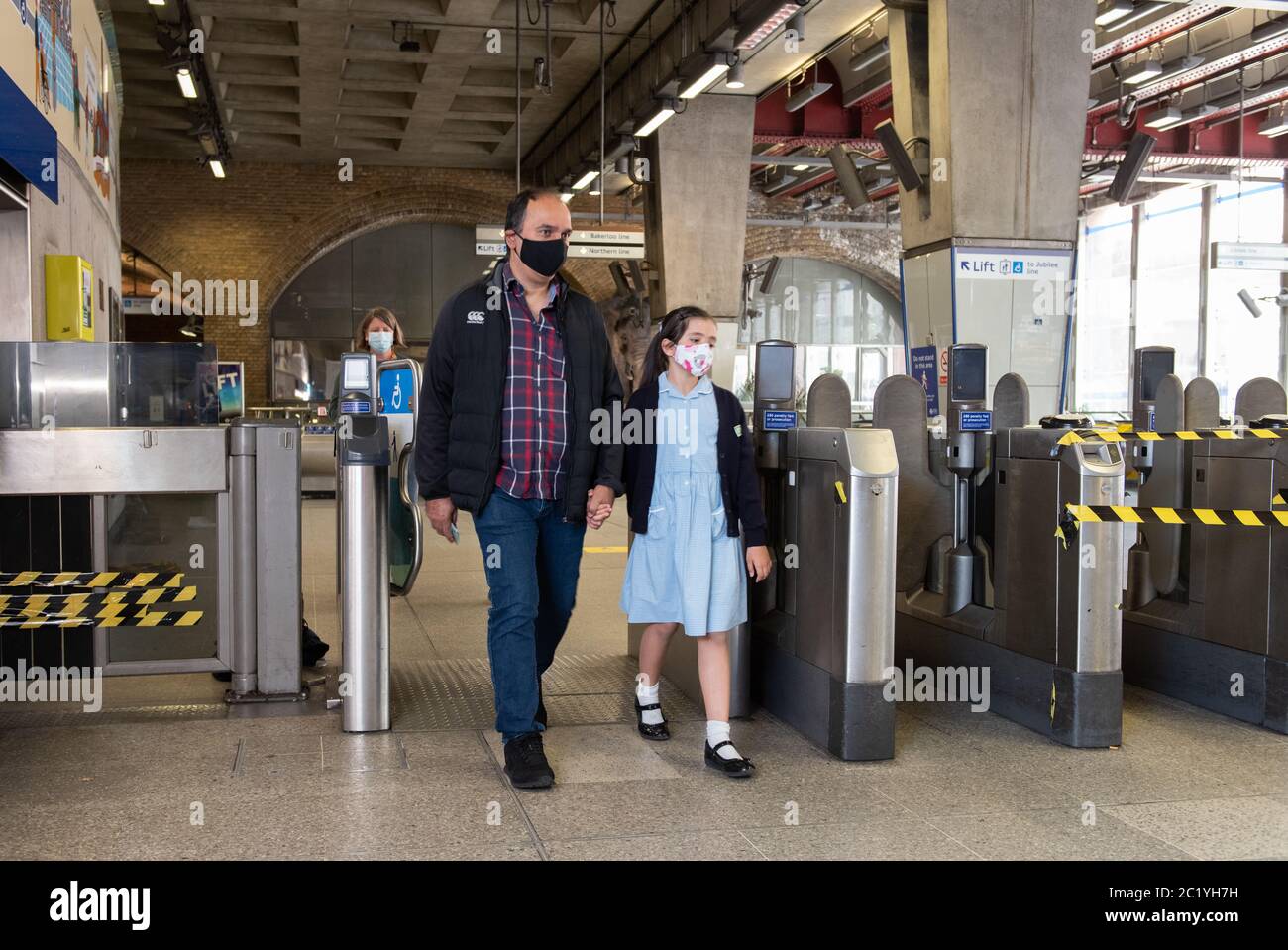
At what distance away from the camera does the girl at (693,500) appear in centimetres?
398

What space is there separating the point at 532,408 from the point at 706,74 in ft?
29.2

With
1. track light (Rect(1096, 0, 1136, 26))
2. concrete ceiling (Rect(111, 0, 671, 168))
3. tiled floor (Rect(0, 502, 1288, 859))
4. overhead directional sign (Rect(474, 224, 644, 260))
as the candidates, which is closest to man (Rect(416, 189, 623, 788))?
tiled floor (Rect(0, 502, 1288, 859))

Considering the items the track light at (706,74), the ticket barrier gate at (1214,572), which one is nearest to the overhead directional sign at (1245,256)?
the track light at (706,74)

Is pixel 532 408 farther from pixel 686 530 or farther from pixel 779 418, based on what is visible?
pixel 779 418

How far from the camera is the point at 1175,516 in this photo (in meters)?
4.32

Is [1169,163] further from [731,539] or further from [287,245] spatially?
[731,539]

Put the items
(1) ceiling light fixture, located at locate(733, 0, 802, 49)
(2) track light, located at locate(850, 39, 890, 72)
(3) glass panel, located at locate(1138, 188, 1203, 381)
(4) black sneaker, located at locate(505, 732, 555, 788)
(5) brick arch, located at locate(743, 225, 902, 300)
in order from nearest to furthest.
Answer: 1. (4) black sneaker, located at locate(505, 732, 555, 788)
2. (1) ceiling light fixture, located at locate(733, 0, 802, 49)
3. (2) track light, located at locate(850, 39, 890, 72)
4. (3) glass panel, located at locate(1138, 188, 1203, 381)
5. (5) brick arch, located at locate(743, 225, 902, 300)

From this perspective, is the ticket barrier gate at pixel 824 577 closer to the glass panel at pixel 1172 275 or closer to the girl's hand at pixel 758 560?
the girl's hand at pixel 758 560

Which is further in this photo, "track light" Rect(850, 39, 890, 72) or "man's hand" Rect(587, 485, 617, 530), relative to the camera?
"track light" Rect(850, 39, 890, 72)

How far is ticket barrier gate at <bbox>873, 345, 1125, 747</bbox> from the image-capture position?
167 inches

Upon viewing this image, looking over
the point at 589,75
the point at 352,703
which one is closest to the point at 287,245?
the point at 589,75

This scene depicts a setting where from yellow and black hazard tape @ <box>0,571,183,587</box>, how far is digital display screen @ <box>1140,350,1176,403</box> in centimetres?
410

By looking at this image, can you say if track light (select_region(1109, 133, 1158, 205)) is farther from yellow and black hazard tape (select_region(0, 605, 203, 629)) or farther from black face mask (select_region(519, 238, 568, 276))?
yellow and black hazard tape (select_region(0, 605, 203, 629))

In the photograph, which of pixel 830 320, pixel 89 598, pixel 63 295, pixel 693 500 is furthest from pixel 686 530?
pixel 830 320
